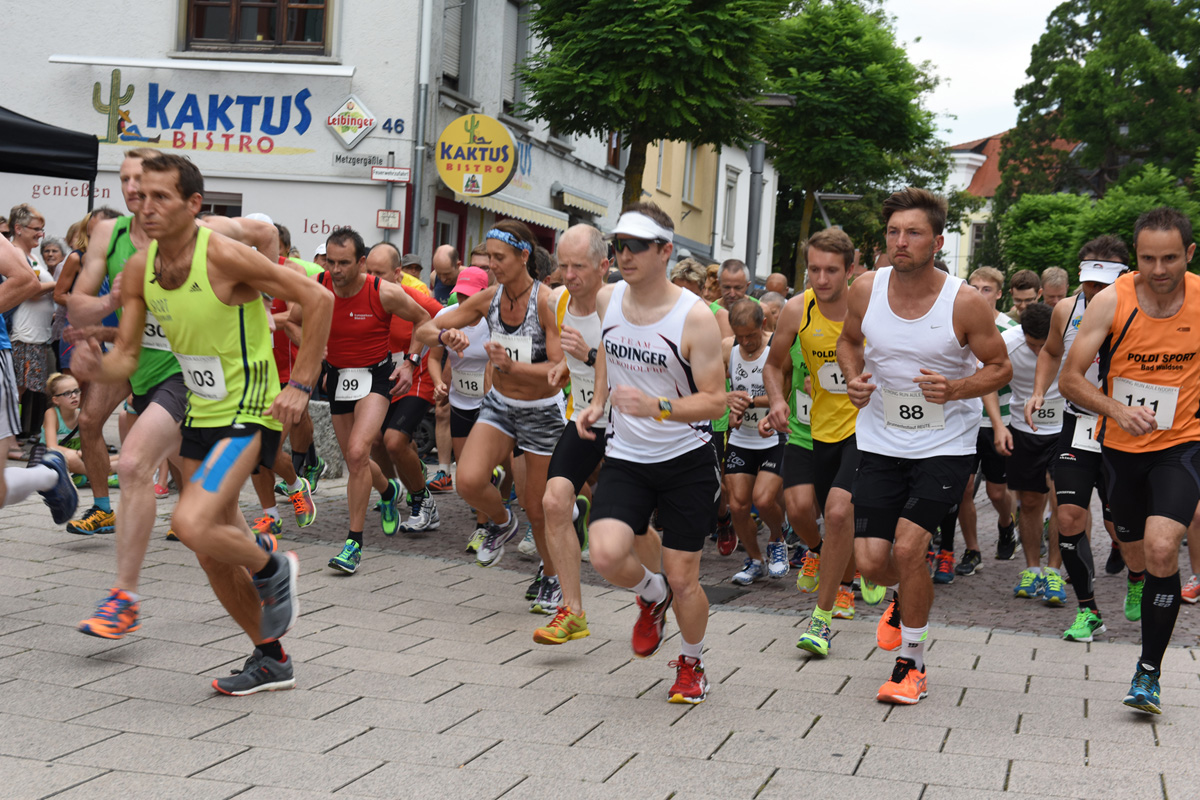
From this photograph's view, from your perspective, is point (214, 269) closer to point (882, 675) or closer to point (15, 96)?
point (882, 675)

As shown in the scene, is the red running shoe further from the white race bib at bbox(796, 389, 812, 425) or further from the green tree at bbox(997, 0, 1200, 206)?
the green tree at bbox(997, 0, 1200, 206)

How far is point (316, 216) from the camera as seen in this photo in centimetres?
1856

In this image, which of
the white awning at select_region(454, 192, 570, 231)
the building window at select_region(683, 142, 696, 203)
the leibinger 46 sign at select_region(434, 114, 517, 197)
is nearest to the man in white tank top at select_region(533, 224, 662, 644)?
the leibinger 46 sign at select_region(434, 114, 517, 197)

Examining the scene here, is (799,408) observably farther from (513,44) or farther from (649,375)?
(513,44)

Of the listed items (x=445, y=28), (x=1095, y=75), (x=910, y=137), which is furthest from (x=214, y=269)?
(x=1095, y=75)

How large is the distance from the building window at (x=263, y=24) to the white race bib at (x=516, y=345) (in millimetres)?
12806

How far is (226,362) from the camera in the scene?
518 centimetres

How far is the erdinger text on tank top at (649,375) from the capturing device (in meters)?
5.23

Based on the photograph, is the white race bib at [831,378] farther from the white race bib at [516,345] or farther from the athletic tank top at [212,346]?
the athletic tank top at [212,346]

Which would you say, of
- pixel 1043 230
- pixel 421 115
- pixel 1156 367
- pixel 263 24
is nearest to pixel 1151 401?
pixel 1156 367

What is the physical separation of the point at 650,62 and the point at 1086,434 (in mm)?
12092

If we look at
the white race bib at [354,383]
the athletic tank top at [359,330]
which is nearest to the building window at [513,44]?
the athletic tank top at [359,330]

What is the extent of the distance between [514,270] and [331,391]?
205 centimetres

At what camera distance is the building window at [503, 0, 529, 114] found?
878 inches
